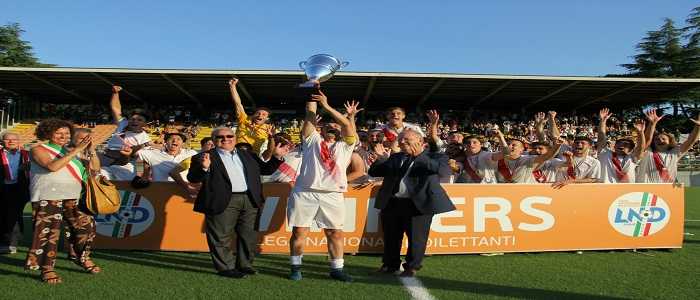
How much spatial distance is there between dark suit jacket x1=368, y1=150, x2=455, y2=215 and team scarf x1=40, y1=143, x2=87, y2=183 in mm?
A: 2786

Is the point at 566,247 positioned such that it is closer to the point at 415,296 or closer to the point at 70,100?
the point at 415,296

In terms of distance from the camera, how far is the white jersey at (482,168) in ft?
21.1

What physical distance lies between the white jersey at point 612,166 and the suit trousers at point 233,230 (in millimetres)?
5018

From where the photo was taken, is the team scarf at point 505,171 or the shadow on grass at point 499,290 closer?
the shadow on grass at point 499,290

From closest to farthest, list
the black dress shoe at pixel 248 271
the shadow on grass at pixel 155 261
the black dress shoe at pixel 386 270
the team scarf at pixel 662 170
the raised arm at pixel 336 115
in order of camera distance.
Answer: the raised arm at pixel 336 115 → the black dress shoe at pixel 248 271 → the black dress shoe at pixel 386 270 → the shadow on grass at pixel 155 261 → the team scarf at pixel 662 170

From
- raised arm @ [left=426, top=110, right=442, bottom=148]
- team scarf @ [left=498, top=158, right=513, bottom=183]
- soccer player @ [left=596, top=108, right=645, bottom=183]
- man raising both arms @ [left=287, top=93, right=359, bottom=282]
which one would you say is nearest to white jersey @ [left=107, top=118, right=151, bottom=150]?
man raising both arms @ [left=287, top=93, right=359, bottom=282]

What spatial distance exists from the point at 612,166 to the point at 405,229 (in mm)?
3976

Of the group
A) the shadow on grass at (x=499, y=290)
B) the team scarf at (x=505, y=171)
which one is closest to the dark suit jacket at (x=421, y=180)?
the shadow on grass at (x=499, y=290)

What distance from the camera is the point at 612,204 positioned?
6227 mm

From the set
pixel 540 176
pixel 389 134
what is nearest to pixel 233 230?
pixel 389 134

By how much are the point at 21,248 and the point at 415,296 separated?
16.1ft

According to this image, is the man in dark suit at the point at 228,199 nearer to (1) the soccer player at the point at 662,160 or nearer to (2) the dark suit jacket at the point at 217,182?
(2) the dark suit jacket at the point at 217,182

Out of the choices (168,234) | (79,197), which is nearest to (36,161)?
(79,197)

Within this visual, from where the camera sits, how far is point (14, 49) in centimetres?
4838
